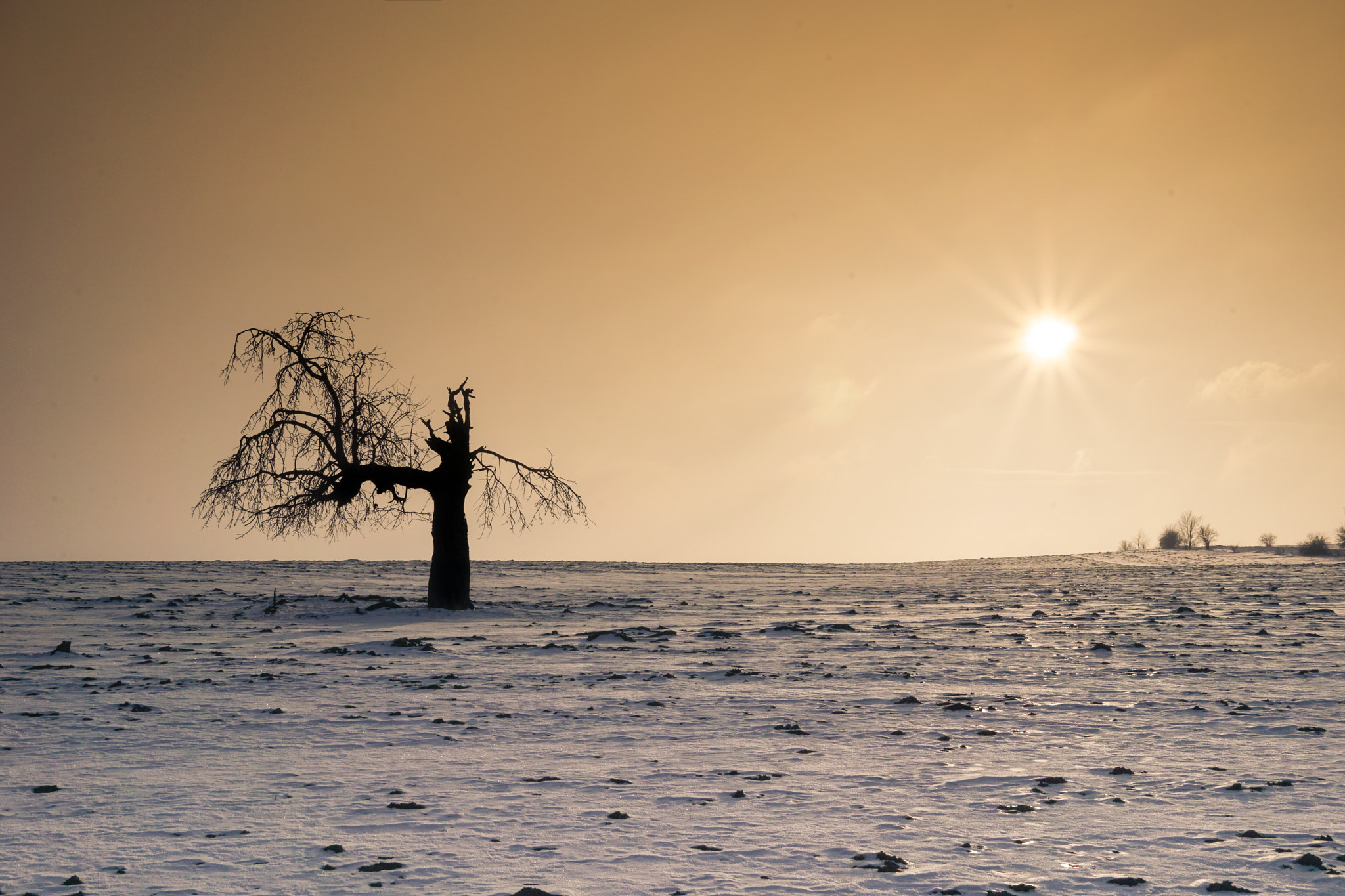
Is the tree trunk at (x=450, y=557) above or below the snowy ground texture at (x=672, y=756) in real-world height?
above

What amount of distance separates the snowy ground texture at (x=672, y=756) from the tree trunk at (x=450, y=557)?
2.92 metres

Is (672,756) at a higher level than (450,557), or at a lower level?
lower

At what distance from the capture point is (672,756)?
740 centimetres

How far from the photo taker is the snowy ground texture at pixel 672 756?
15.9ft

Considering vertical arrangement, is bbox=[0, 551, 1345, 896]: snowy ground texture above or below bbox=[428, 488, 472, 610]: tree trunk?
below

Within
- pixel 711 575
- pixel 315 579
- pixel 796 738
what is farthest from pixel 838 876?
pixel 711 575

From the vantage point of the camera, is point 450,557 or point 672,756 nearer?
→ point 672,756

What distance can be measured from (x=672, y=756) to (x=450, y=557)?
14.1 m

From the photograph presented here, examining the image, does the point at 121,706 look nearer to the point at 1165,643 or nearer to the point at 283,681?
the point at 283,681

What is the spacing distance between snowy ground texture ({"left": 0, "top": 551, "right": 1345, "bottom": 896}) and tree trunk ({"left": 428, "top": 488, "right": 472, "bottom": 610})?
2.92 metres

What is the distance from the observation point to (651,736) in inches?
319

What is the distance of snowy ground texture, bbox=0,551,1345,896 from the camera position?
15.9 ft

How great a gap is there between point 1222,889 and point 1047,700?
209 inches

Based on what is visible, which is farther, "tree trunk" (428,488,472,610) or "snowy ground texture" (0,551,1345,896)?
"tree trunk" (428,488,472,610)
